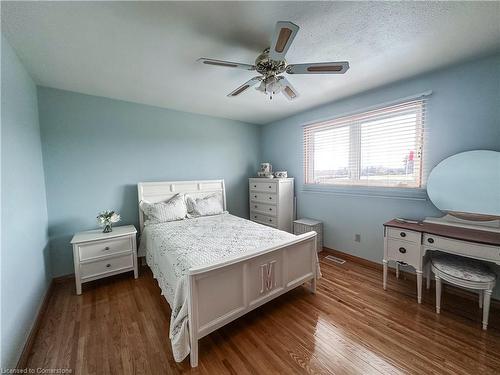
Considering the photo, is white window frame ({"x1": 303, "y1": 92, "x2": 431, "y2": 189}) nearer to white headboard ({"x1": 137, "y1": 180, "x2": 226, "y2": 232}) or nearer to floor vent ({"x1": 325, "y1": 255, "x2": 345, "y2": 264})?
floor vent ({"x1": 325, "y1": 255, "x2": 345, "y2": 264})

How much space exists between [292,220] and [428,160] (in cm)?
216

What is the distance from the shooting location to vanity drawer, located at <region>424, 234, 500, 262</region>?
1589mm

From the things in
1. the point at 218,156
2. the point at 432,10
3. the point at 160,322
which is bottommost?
the point at 160,322

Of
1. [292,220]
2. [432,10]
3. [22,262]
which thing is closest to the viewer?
[432,10]

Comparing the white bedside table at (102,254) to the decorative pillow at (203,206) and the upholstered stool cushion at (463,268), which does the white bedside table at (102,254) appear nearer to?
the decorative pillow at (203,206)

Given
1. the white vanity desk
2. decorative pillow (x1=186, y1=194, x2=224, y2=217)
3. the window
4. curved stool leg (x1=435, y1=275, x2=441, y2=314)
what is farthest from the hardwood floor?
the window

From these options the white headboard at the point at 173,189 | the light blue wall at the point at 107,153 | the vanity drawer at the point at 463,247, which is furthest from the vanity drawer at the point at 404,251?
the light blue wall at the point at 107,153

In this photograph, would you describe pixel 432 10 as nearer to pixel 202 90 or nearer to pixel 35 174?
pixel 202 90

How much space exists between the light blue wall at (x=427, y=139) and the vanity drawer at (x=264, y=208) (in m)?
0.53

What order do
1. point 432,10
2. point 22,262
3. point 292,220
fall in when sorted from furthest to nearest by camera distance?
point 292,220 < point 22,262 < point 432,10

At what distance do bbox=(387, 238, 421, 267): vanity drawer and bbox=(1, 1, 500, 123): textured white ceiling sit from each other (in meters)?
1.86

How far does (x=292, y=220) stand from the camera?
3723 mm

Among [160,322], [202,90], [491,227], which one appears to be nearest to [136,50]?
[202,90]

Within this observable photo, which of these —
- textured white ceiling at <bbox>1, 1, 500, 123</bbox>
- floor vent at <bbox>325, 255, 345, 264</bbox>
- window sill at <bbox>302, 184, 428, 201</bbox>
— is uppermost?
textured white ceiling at <bbox>1, 1, 500, 123</bbox>
